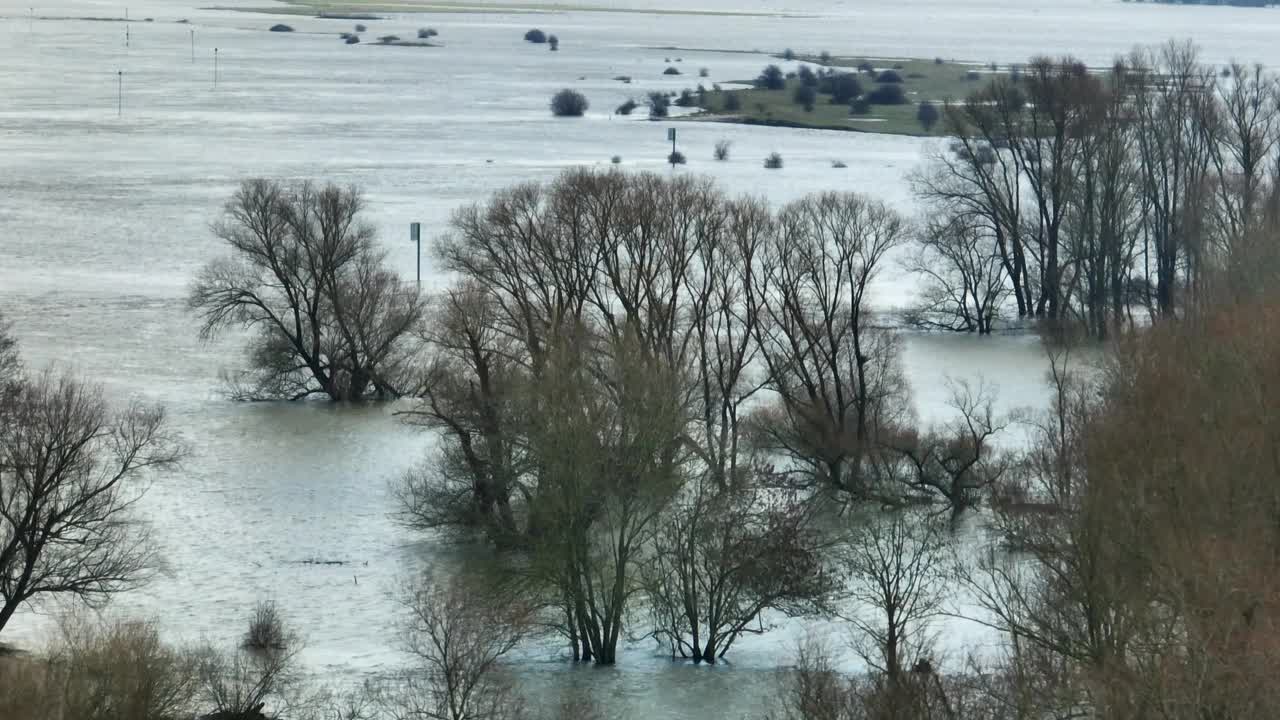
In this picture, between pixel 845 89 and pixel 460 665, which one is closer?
pixel 460 665

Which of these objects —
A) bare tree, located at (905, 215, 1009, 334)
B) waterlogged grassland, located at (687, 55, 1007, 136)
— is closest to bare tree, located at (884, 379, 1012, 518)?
bare tree, located at (905, 215, 1009, 334)

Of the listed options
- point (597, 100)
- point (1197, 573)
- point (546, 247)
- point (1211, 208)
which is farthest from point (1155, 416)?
point (597, 100)

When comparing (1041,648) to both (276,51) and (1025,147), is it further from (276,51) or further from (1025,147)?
(276,51)

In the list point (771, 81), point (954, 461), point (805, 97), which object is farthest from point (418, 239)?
point (771, 81)

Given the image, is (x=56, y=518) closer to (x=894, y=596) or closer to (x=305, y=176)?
(x=894, y=596)

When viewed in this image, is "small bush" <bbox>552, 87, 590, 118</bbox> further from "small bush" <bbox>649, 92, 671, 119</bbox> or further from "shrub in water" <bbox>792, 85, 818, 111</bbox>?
"shrub in water" <bbox>792, 85, 818, 111</bbox>
